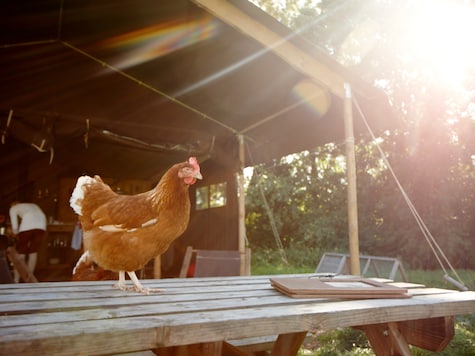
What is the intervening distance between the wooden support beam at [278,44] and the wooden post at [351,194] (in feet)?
0.64

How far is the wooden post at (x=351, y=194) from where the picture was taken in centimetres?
445

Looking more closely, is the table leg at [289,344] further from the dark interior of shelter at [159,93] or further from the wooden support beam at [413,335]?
the dark interior of shelter at [159,93]

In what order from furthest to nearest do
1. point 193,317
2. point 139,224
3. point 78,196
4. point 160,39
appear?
point 160,39
point 78,196
point 139,224
point 193,317

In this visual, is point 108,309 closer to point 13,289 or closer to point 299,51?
point 13,289

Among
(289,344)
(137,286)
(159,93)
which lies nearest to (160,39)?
(159,93)

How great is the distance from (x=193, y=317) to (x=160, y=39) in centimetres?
505

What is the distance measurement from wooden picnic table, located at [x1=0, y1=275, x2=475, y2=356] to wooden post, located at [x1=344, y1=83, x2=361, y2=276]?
2.32 m

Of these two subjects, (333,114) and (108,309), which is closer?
(108,309)

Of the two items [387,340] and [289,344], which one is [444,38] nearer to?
[387,340]

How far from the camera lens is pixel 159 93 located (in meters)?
7.07

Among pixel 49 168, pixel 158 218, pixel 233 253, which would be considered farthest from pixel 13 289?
pixel 49 168

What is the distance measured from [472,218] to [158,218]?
12.4 metres

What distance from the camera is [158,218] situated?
1.81 metres

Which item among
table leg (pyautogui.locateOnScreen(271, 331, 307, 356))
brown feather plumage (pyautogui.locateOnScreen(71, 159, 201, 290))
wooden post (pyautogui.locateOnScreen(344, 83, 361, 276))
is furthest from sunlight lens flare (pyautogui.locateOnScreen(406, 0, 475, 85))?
table leg (pyautogui.locateOnScreen(271, 331, 307, 356))
